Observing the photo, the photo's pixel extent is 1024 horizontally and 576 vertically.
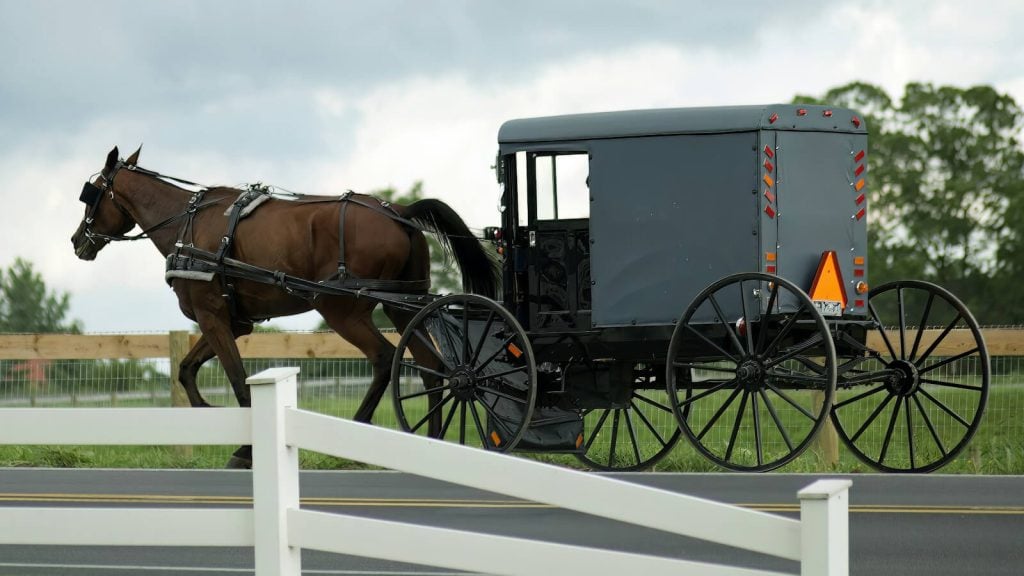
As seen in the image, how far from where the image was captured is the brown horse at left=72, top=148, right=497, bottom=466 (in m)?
11.0

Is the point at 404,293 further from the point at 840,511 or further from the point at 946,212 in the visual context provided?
the point at 946,212

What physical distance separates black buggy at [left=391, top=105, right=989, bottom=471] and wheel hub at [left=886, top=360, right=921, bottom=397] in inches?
0.6

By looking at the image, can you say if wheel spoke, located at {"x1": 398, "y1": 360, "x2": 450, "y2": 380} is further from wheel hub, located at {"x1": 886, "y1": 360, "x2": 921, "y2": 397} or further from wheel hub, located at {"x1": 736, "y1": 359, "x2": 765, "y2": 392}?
wheel hub, located at {"x1": 886, "y1": 360, "x2": 921, "y2": 397}

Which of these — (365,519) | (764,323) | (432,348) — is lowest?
(365,519)

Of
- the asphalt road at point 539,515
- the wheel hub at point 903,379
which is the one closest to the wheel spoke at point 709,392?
the asphalt road at point 539,515

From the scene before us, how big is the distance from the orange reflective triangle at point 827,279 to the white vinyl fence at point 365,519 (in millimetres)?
5085

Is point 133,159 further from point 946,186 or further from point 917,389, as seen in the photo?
point 946,186

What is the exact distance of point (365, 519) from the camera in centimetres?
434

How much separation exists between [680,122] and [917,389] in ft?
8.98

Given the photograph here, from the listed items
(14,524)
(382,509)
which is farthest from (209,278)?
(14,524)

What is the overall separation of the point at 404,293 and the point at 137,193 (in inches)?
119

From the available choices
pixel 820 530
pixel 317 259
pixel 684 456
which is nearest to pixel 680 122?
pixel 317 259

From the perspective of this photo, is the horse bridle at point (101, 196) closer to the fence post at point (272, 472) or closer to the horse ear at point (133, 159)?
the horse ear at point (133, 159)

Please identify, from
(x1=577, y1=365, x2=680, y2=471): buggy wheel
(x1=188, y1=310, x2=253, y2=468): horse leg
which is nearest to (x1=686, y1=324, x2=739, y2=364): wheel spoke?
(x1=577, y1=365, x2=680, y2=471): buggy wheel
